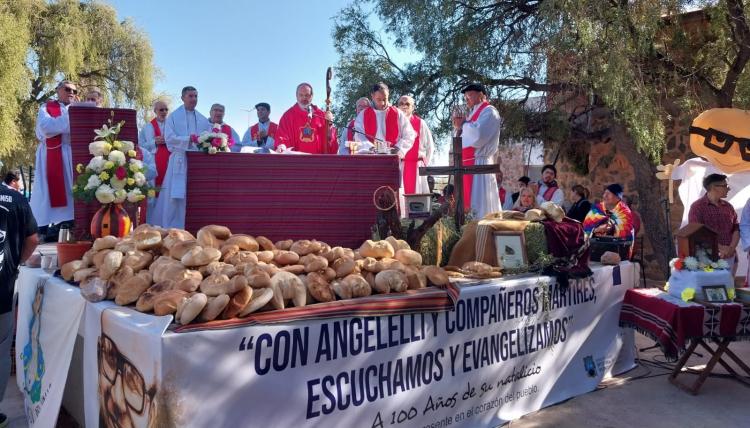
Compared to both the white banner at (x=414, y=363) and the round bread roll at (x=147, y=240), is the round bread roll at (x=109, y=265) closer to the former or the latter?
the round bread roll at (x=147, y=240)

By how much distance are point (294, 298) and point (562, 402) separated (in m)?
2.60

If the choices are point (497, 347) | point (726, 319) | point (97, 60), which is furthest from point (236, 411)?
point (97, 60)

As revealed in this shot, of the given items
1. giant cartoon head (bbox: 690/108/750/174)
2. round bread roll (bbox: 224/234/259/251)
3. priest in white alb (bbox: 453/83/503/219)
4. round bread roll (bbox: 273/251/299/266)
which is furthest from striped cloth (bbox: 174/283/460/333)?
giant cartoon head (bbox: 690/108/750/174)

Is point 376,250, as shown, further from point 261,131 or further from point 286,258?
point 261,131

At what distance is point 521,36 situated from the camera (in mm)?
10539

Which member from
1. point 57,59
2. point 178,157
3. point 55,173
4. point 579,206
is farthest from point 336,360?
point 57,59

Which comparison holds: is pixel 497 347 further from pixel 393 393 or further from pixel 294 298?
pixel 294 298

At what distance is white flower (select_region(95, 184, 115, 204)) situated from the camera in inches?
164

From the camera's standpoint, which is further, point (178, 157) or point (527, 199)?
point (527, 199)

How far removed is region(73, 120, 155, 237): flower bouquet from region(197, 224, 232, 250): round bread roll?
109 cm

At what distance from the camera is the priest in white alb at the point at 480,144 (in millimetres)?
6516

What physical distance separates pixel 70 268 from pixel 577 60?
7.98m

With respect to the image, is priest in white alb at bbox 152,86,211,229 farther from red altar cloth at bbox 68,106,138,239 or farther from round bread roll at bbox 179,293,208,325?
round bread roll at bbox 179,293,208,325

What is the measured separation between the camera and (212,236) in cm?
355
